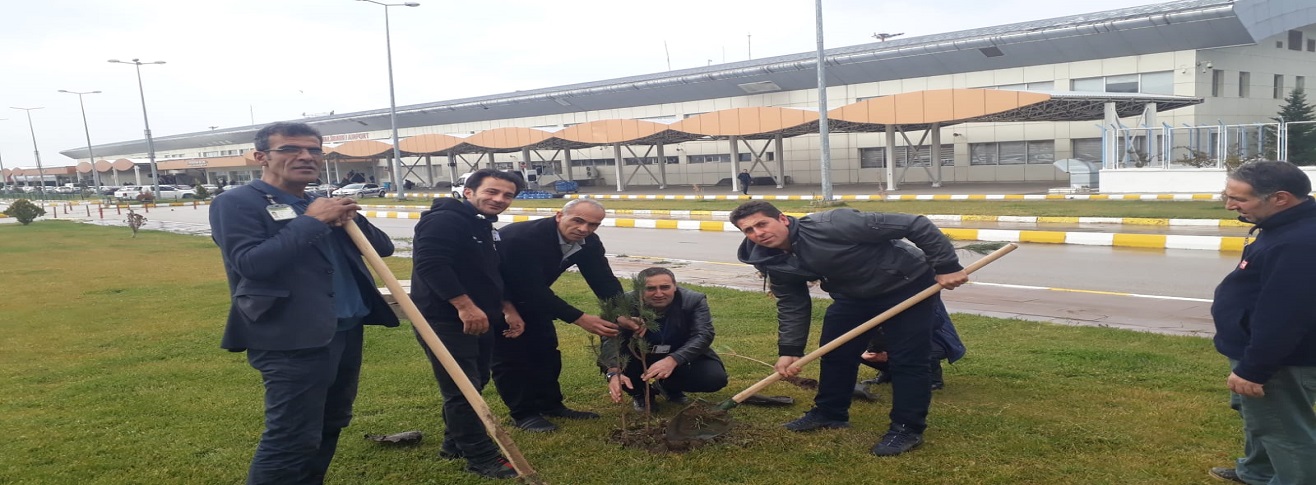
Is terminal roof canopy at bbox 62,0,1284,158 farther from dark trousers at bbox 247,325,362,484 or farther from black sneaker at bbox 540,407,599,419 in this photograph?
dark trousers at bbox 247,325,362,484

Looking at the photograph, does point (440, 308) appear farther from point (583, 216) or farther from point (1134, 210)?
point (1134, 210)

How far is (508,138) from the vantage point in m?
43.3

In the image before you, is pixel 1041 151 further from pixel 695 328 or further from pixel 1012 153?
pixel 695 328

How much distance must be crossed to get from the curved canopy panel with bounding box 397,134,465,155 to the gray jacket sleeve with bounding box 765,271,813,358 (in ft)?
142

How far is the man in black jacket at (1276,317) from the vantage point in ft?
9.52

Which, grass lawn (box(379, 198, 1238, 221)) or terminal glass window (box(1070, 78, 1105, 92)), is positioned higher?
terminal glass window (box(1070, 78, 1105, 92))

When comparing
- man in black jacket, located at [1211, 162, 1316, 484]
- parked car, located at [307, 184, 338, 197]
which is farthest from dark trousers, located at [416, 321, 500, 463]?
man in black jacket, located at [1211, 162, 1316, 484]

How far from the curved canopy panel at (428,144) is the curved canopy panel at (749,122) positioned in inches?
622

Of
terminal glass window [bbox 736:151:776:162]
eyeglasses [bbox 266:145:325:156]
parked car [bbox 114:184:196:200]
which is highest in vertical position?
eyeglasses [bbox 266:145:325:156]

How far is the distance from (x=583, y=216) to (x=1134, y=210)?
56.4 ft

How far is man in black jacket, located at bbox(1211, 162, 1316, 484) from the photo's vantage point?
290cm

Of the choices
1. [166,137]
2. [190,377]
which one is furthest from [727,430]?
[166,137]

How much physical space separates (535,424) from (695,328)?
1001 mm

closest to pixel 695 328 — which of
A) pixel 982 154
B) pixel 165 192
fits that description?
pixel 982 154
